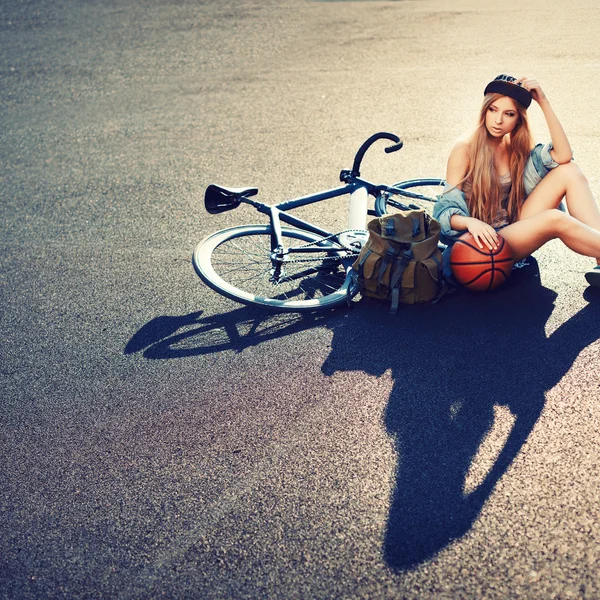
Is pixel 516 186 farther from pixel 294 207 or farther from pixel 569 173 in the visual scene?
pixel 294 207

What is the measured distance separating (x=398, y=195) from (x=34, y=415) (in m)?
3.47

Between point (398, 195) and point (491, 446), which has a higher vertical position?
point (398, 195)

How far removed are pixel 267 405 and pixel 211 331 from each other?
967 mm

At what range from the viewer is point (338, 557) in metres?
3.21

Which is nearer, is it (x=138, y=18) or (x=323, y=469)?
(x=323, y=469)

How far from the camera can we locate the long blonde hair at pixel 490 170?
480 cm

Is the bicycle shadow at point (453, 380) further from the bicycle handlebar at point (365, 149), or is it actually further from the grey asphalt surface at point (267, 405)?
the bicycle handlebar at point (365, 149)

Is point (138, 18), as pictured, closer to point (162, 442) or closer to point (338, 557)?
point (162, 442)

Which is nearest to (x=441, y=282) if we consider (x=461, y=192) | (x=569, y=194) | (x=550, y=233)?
(x=461, y=192)

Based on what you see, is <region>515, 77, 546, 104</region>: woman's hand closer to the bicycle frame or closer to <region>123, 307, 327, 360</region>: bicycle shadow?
the bicycle frame

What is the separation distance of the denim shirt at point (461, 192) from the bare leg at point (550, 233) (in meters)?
0.31

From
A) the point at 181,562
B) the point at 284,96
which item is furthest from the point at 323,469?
the point at 284,96

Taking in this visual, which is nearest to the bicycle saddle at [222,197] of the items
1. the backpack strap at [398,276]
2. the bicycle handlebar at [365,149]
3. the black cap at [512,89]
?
the bicycle handlebar at [365,149]

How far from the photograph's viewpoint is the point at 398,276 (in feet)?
15.6
